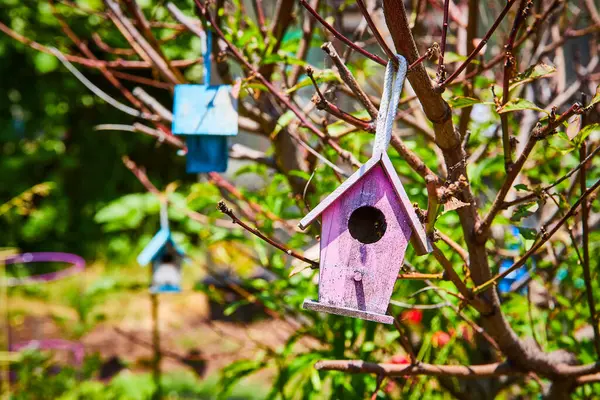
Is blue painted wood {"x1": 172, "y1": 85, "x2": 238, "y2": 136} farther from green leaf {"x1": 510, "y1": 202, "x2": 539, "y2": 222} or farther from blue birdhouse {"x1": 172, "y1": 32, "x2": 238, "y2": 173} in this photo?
green leaf {"x1": 510, "y1": 202, "x2": 539, "y2": 222}

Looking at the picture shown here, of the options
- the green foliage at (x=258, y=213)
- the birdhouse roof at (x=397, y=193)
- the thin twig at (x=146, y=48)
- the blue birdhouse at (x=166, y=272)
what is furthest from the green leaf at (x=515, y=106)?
the blue birdhouse at (x=166, y=272)

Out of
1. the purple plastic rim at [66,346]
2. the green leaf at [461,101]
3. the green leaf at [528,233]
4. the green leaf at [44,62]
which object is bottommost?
the purple plastic rim at [66,346]

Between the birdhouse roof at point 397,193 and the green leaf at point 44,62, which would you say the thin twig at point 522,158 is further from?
the green leaf at point 44,62

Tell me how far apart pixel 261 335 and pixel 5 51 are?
138 inches

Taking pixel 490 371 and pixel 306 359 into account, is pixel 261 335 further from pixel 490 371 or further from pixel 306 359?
pixel 490 371

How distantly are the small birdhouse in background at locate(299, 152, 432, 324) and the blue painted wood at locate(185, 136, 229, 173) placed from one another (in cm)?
71

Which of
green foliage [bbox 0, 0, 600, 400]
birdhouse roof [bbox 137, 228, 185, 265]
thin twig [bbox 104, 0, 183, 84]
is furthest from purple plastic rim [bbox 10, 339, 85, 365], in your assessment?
thin twig [bbox 104, 0, 183, 84]

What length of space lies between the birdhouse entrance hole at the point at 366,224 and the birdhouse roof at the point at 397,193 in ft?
0.31

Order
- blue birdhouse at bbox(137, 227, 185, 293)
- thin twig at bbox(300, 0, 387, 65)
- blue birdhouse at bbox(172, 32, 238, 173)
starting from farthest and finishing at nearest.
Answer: blue birdhouse at bbox(137, 227, 185, 293), blue birdhouse at bbox(172, 32, 238, 173), thin twig at bbox(300, 0, 387, 65)

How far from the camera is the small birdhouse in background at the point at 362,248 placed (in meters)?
1.06

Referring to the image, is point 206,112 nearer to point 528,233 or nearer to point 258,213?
point 258,213

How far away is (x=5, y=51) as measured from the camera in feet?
20.4

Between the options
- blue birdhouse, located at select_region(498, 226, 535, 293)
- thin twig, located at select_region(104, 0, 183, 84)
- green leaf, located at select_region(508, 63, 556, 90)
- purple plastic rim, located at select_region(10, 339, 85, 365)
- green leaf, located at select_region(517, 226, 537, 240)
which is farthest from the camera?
purple plastic rim, located at select_region(10, 339, 85, 365)

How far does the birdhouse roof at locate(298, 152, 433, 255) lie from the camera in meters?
1.02
